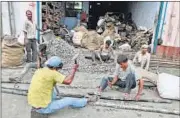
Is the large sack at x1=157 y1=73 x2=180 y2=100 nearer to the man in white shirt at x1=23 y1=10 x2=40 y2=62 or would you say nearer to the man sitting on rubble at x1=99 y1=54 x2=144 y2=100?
the man sitting on rubble at x1=99 y1=54 x2=144 y2=100

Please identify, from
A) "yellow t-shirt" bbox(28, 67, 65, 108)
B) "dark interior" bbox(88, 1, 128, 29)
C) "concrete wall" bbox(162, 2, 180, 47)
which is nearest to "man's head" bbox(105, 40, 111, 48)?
"concrete wall" bbox(162, 2, 180, 47)

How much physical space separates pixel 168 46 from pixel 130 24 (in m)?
4.70

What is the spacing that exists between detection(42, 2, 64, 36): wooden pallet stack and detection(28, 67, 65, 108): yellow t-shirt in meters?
5.64

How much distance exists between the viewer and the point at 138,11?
12.7 m

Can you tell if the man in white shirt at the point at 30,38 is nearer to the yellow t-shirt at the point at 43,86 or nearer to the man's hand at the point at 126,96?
the yellow t-shirt at the point at 43,86

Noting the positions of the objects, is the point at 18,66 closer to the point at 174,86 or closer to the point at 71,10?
the point at 174,86

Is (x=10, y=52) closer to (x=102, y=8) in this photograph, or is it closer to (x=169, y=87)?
(x=169, y=87)

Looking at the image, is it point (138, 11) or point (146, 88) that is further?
point (138, 11)

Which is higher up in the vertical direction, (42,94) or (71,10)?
(71,10)

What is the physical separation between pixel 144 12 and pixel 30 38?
6169mm

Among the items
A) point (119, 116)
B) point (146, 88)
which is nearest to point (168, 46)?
point (146, 88)

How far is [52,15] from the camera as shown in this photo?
11.1 m

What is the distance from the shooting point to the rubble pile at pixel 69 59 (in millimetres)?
6848

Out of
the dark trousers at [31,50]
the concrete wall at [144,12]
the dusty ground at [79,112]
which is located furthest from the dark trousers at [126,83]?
the concrete wall at [144,12]
